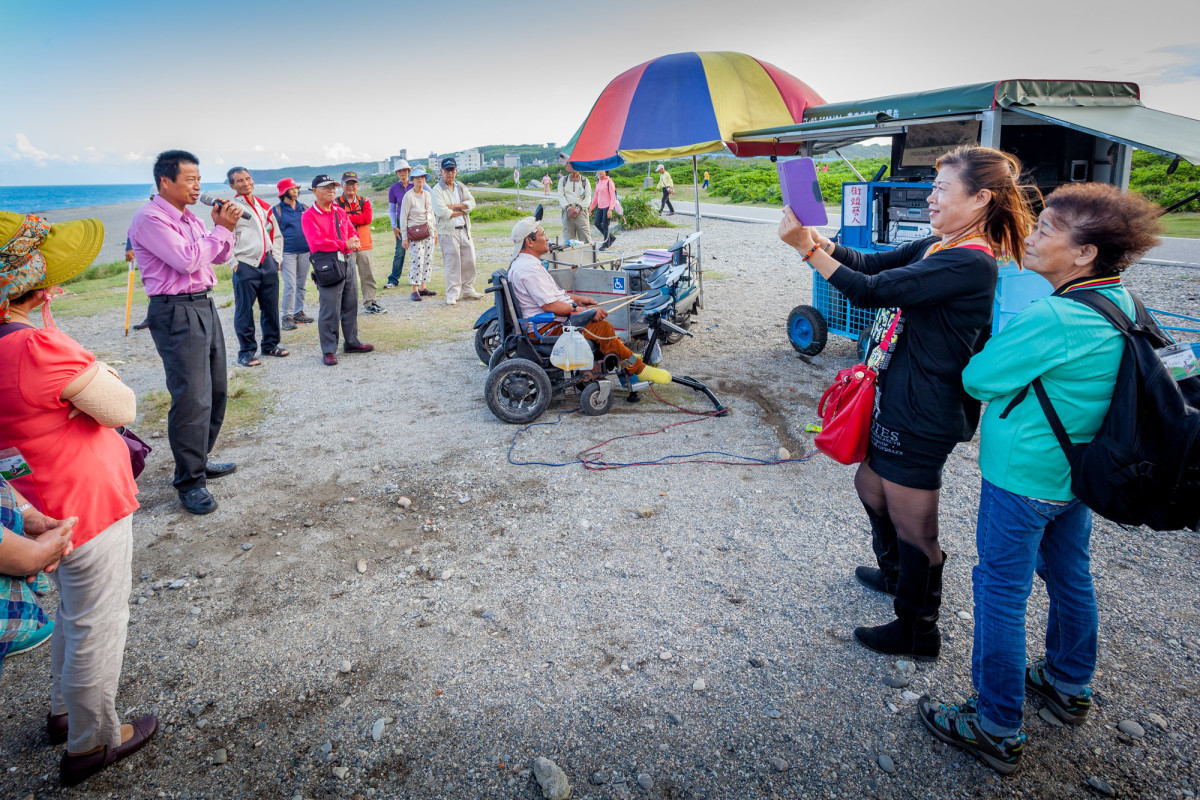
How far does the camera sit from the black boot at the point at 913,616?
2740mm

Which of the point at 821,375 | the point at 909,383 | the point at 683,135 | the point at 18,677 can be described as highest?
the point at 683,135

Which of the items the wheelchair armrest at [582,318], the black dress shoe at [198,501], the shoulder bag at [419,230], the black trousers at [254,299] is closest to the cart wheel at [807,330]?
the wheelchair armrest at [582,318]

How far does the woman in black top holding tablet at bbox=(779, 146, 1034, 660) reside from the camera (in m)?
2.35

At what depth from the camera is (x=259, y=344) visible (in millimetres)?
8891

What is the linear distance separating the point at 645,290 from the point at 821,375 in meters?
1.95

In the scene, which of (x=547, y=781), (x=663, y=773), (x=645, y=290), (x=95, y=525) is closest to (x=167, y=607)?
(x=95, y=525)

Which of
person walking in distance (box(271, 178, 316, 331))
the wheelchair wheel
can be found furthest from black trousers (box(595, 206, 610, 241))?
the wheelchair wheel

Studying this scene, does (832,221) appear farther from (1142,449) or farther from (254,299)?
(1142,449)

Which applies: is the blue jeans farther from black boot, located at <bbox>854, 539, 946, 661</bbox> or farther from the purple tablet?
the purple tablet

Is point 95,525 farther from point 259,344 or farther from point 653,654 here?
point 259,344

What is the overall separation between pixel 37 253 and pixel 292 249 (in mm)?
7489

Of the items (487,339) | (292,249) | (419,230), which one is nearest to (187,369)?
(487,339)

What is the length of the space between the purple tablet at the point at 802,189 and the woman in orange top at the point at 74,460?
243cm

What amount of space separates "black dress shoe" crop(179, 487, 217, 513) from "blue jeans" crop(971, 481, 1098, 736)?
4.32m
